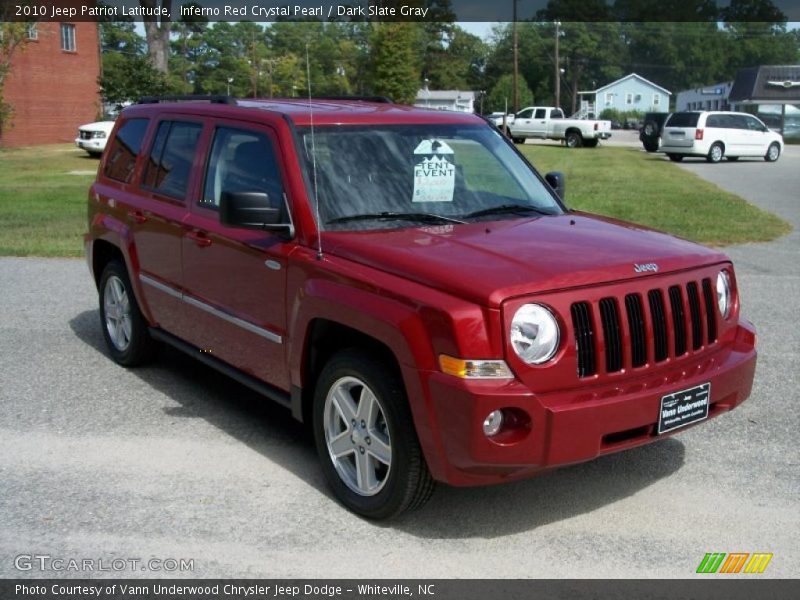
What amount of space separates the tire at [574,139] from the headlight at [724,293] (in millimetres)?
43272

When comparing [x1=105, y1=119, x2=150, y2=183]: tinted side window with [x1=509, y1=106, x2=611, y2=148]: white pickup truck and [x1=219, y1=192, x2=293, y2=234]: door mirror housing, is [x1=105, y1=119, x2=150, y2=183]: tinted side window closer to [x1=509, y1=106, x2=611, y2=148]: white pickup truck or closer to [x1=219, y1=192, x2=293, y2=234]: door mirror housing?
[x1=219, y1=192, x2=293, y2=234]: door mirror housing

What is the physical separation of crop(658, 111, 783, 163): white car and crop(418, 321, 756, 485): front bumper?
1250 inches

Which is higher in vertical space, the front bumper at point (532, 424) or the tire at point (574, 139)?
the tire at point (574, 139)

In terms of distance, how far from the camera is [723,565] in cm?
400

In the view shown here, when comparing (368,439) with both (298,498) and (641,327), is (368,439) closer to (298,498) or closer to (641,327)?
(298,498)

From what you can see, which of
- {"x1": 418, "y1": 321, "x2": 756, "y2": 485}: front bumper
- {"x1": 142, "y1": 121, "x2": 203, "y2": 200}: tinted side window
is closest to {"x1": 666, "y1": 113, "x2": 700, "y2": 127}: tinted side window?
{"x1": 142, "y1": 121, "x2": 203, "y2": 200}: tinted side window

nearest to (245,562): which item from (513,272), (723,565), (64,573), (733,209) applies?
(64,573)

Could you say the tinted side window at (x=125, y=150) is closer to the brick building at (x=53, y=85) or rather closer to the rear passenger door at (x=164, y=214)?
the rear passenger door at (x=164, y=214)

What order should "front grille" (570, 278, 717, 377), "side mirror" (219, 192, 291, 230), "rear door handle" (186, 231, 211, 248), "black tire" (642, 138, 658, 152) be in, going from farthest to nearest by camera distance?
1. "black tire" (642, 138, 658, 152)
2. "rear door handle" (186, 231, 211, 248)
3. "side mirror" (219, 192, 291, 230)
4. "front grille" (570, 278, 717, 377)

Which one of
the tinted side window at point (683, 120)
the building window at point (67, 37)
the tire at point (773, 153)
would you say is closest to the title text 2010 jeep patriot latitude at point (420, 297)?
the tinted side window at point (683, 120)

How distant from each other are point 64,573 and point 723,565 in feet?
8.90

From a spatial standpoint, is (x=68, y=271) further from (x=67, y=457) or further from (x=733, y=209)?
(x=733, y=209)

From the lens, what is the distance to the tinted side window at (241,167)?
513 cm

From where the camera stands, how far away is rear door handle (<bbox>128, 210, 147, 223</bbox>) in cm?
633
